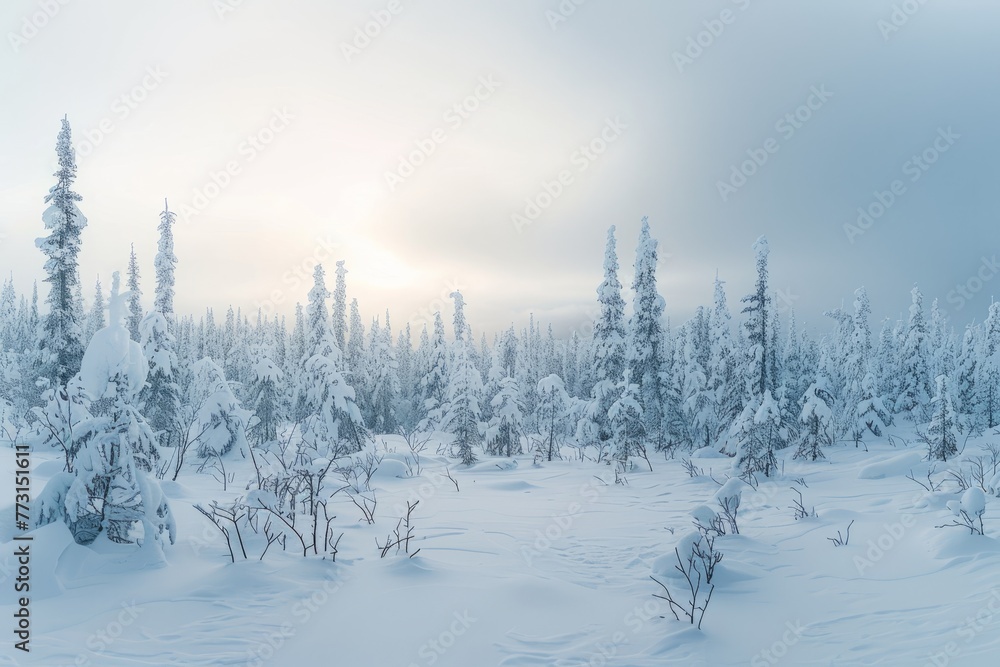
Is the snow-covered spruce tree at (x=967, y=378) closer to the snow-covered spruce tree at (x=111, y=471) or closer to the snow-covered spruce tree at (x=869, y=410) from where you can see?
the snow-covered spruce tree at (x=869, y=410)

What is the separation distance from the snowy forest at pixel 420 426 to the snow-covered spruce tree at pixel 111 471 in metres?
0.03

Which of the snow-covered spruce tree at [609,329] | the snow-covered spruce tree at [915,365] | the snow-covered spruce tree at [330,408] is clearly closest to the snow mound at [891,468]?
the snow-covered spruce tree at [609,329]

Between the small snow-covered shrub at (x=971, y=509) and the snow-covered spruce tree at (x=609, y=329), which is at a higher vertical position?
the snow-covered spruce tree at (x=609, y=329)

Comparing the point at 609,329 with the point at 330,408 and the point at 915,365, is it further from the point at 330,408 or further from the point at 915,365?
the point at 915,365

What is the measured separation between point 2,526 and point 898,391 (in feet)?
169

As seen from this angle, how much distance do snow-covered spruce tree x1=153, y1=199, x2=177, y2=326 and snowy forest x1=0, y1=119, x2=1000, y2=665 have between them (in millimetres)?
98

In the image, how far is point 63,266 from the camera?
20141 mm

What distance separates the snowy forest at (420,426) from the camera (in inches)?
285

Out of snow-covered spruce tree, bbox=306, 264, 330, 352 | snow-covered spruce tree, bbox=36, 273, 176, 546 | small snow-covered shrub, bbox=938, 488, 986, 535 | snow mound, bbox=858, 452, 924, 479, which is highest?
snow-covered spruce tree, bbox=306, 264, 330, 352

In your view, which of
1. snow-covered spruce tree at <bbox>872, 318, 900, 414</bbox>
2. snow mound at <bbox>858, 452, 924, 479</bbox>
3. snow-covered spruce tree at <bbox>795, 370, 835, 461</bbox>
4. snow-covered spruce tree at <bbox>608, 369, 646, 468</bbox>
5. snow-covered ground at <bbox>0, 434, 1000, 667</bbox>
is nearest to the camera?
snow-covered ground at <bbox>0, 434, 1000, 667</bbox>

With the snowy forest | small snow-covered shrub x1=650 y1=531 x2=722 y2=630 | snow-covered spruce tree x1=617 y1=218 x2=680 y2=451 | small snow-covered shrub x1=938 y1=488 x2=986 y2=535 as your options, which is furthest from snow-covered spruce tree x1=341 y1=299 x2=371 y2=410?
small snow-covered shrub x1=938 y1=488 x2=986 y2=535

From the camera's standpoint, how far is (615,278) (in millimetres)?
25359

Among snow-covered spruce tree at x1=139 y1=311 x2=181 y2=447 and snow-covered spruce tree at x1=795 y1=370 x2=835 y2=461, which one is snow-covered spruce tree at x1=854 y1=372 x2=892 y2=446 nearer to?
snow-covered spruce tree at x1=795 y1=370 x2=835 y2=461

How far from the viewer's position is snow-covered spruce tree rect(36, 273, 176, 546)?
6773mm
